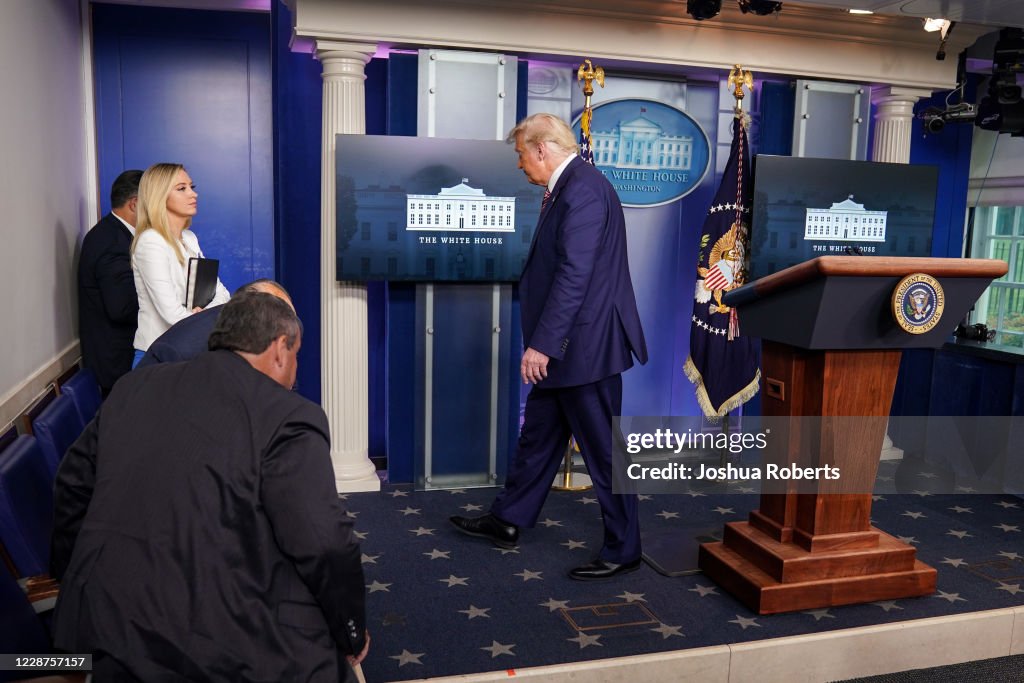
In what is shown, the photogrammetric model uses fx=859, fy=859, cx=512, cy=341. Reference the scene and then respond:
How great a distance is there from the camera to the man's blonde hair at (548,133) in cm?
300

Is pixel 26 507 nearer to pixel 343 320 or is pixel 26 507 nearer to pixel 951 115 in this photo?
pixel 343 320

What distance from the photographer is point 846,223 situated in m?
4.41

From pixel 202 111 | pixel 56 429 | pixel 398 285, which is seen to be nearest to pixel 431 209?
pixel 398 285

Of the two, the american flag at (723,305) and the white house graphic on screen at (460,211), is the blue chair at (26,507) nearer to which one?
the white house graphic on screen at (460,211)

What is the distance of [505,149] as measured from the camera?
394 cm

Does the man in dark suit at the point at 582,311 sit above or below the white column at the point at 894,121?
below

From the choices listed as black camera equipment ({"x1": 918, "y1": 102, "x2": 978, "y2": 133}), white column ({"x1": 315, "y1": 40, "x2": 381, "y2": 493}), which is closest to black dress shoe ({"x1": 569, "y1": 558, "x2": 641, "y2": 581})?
white column ({"x1": 315, "y1": 40, "x2": 381, "y2": 493})

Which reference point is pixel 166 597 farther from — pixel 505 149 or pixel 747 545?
pixel 505 149

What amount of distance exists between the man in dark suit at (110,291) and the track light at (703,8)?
2.54m

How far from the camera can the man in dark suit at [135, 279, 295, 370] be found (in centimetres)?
214

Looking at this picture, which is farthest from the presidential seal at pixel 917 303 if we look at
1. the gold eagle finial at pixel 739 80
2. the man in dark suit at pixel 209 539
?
the gold eagle finial at pixel 739 80

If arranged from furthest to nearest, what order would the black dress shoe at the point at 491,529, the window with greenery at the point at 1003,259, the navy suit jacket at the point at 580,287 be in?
the window with greenery at the point at 1003,259
the black dress shoe at the point at 491,529
the navy suit jacket at the point at 580,287

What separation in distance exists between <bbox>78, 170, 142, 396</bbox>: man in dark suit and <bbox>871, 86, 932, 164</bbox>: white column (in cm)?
377

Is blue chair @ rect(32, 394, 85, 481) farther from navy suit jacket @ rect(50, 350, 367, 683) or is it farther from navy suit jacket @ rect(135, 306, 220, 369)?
navy suit jacket @ rect(50, 350, 367, 683)
